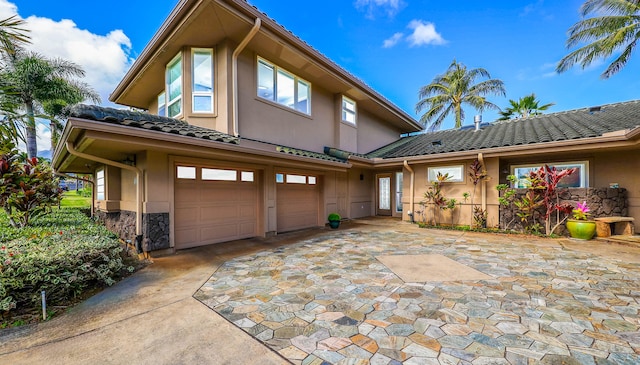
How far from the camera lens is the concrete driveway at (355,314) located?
2.22 meters

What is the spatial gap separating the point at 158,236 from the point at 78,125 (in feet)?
8.72

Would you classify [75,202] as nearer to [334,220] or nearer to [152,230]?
[152,230]

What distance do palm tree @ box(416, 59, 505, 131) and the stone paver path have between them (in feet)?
49.2

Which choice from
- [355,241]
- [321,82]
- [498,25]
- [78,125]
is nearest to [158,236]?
[78,125]

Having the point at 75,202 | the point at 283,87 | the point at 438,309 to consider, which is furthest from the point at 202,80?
the point at 75,202

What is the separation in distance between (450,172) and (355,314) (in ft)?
25.8

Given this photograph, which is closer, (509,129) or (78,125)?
(78,125)

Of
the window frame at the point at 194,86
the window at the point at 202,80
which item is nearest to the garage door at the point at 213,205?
the window frame at the point at 194,86

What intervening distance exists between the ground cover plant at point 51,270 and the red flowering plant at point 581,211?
10.6 metres

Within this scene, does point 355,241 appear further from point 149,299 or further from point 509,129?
point 509,129

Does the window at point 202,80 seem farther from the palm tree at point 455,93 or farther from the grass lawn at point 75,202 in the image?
the palm tree at point 455,93

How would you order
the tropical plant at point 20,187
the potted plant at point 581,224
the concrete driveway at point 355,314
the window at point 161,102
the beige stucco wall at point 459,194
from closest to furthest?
1. the concrete driveway at point 355,314
2. the tropical plant at point 20,187
3. the potted plant at point 581,224
4. the beige stucco wall at point 459,194
5. the window at point 161,102

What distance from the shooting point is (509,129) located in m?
10.1

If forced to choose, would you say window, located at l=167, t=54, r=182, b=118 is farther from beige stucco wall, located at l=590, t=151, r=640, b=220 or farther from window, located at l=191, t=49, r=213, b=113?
beige stucco wall, located at l=590, t=151, r=640, b=220
